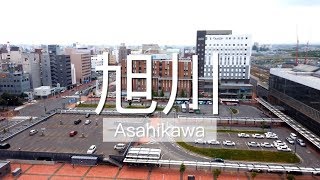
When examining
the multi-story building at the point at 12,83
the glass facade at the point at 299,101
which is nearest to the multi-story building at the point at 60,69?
the multi-story building at the point at 12,83

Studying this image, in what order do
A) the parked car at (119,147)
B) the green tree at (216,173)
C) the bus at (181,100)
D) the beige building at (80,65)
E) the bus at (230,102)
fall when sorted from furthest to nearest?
the beige building at (80,65) → the bus at (181,100) → the bus at (230,102) → the parked car at (119,147) → the green tree at (216,173)

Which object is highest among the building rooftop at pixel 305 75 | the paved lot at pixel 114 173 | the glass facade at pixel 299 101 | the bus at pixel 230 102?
the building rooftop at pixel 305 75

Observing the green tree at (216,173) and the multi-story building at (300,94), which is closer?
the green tree at (216,173)

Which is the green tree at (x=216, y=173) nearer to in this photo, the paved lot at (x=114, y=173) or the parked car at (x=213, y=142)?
the paved lot at (x=114, y=173)

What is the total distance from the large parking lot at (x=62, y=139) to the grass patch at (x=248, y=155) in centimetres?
490

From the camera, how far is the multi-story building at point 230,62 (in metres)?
30.2

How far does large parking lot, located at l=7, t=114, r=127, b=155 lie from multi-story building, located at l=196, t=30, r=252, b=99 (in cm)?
1628

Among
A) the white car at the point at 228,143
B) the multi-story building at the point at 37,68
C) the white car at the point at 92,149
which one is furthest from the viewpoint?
the multi-story building at the point at 37,68

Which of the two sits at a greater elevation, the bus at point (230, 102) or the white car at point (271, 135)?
the bus at point (230, 102)

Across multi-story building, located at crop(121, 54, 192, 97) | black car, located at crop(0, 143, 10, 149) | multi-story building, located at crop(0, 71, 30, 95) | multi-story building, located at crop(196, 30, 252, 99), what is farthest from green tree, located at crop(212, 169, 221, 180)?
multi-story building, located at crop(0, 71, 30, 95)

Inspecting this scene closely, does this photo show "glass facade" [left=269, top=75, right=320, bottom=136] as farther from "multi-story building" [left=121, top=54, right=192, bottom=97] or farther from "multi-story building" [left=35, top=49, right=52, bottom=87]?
"multi-story building" [left=35, top=49, right=52, bottom=87]

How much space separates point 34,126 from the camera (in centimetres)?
1811

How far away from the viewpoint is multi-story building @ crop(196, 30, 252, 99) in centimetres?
3017

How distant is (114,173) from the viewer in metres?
12.5
